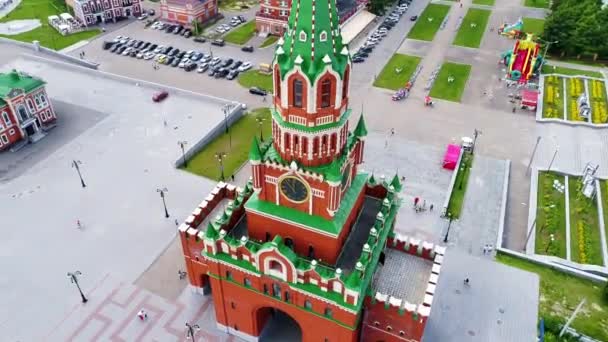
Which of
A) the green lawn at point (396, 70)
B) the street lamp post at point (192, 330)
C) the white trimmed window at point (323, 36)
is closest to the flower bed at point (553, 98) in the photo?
the green lawn at point (396, 70)

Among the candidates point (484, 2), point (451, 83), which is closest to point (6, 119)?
point (451, 83)

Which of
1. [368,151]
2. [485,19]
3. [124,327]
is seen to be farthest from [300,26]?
[485,19]

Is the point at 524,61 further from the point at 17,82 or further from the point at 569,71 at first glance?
the point at 17,82

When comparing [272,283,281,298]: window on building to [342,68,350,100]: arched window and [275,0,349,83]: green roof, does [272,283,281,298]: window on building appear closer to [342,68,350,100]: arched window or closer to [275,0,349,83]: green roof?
[342,68,350,100]: arched window

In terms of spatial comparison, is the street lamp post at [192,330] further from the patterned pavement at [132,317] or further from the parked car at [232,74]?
the parked car at [232,74]

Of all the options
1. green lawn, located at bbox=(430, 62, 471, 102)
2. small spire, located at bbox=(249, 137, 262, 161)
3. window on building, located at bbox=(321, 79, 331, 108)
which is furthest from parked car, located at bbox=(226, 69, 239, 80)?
window on building, located at bbox=(321, 79, 331, 108)

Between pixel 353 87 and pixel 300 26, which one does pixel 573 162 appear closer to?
pixel 353 87
